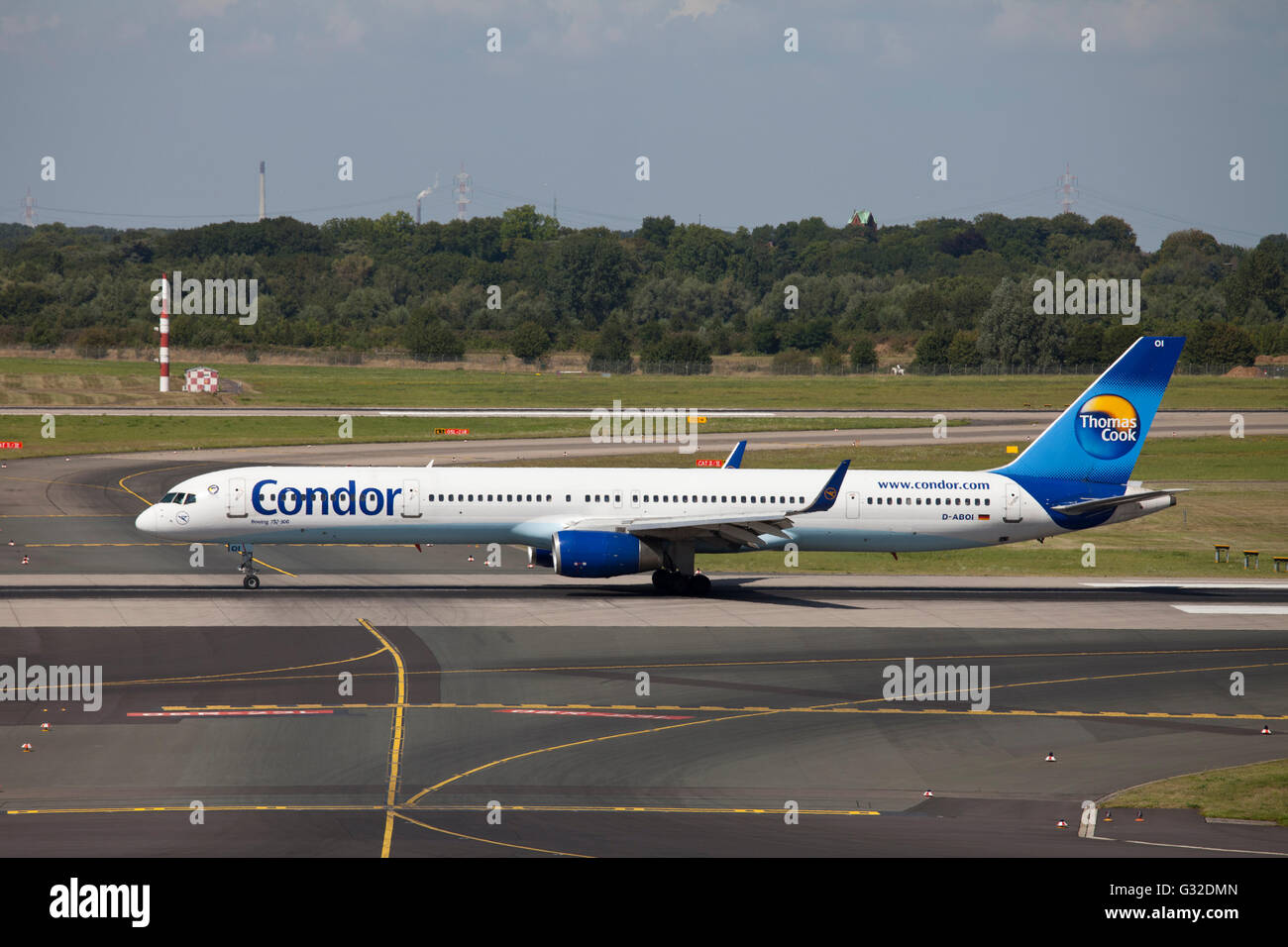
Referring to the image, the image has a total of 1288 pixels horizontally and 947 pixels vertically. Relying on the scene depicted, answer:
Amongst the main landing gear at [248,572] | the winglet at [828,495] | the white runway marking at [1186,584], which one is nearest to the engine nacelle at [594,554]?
the winglet at [828,495]

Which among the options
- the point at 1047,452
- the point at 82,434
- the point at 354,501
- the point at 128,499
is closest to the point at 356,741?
the point at 354,501

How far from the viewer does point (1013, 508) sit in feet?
170

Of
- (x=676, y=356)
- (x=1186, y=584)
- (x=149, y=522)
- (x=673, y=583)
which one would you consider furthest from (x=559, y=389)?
(x=149, y=522)

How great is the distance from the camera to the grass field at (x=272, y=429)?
9606 cm

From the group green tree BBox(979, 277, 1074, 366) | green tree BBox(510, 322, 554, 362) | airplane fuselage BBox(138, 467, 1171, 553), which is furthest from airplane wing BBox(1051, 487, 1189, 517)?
green tree BBox(510, 322, 554, 362)

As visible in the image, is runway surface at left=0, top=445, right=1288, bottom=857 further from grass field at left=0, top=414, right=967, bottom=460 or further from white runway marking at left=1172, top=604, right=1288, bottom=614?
grass field at left=0, top=414, right=967, bottom=460

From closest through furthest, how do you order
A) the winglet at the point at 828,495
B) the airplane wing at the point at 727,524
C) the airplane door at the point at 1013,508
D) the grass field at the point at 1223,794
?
the grass field at the point at 1223,794 → the winglet at the point at 828,495 → the airplane wing at the point at 727,524 → the airplane door at the point at 1013,508

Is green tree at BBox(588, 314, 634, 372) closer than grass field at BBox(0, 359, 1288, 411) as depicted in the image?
No

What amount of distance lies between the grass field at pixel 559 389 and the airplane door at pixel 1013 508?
256 ft

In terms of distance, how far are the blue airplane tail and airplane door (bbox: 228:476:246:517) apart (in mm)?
28267

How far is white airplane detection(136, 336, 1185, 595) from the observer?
159ft

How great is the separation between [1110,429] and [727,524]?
1647cm

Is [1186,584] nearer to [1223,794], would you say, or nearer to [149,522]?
[1223,794]

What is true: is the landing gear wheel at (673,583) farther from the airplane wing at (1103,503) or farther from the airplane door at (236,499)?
the airplane door at (236,499)
